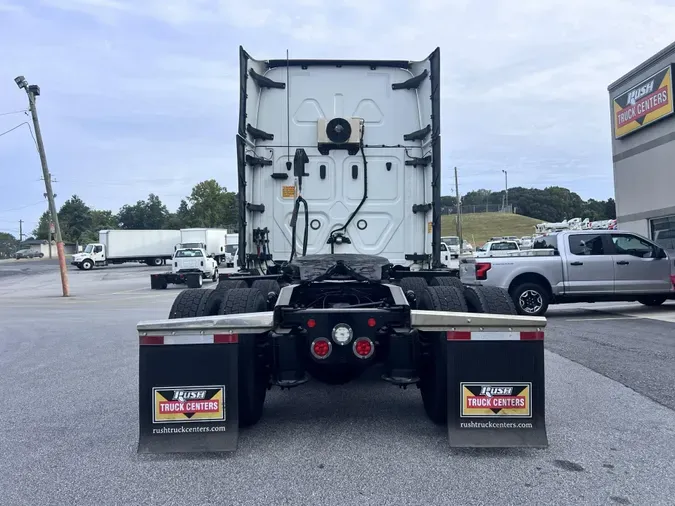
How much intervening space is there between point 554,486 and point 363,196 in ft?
14.4

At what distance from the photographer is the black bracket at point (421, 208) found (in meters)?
7.44

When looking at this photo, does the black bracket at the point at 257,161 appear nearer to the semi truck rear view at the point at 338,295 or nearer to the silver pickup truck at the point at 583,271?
the semi truck rear view at the point at 338,295

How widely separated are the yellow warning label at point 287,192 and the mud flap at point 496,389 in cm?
357

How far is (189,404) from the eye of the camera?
4449mm

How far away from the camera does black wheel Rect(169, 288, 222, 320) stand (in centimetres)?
553

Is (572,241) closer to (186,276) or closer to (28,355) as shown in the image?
(28,355)

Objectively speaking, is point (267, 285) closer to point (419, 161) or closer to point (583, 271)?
point (419, 161)

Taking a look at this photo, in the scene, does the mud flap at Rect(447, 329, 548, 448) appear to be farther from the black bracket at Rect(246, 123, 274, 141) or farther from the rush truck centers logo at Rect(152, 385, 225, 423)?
the black bracket at Rect(246, 123, 274, 141)

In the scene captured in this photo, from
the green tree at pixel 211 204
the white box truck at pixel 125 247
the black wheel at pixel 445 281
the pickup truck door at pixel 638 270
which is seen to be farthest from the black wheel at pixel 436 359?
the green tree at pixel 211 204

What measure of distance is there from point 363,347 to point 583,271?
31.4ft

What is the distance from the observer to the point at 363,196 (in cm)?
753

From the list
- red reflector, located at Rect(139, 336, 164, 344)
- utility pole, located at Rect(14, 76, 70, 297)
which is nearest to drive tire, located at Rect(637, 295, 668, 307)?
red reflector, located at Rect(139, 336, 164, 344)

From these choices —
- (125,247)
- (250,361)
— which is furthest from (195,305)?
(125,247)

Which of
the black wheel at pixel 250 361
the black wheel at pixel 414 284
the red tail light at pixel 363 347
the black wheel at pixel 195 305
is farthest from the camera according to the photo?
the black wheel at pixel 414 284
